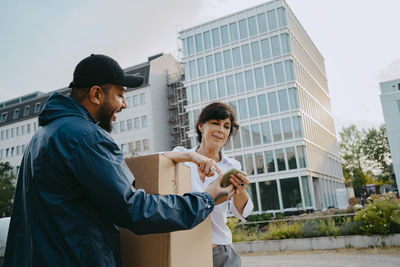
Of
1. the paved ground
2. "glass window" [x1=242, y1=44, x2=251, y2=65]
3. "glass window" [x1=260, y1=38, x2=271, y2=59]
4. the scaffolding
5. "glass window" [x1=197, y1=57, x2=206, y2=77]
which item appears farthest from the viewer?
the scaffolding

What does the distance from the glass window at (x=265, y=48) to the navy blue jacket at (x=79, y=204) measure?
131 feet

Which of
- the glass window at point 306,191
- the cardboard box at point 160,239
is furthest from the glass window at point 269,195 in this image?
the cardboard box at point 160,239

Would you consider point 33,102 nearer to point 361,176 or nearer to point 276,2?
point 276,2

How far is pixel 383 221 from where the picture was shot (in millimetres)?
10039

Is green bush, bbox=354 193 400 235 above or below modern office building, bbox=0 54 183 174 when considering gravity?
below

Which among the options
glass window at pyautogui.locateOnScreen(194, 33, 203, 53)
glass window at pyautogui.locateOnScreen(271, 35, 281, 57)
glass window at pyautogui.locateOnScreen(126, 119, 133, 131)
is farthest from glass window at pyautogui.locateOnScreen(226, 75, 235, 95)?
glass window at pyautogui.locateOnScreen(126, 119, 133, 131)

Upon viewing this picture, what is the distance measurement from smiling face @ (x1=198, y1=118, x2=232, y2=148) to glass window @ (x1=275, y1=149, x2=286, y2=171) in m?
35.6

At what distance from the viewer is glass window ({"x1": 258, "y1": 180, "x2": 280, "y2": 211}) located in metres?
37.0

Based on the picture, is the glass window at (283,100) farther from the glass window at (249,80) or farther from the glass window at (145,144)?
the glass window at (145,144)

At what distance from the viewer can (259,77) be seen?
131 feet

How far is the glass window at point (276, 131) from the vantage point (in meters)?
38.2

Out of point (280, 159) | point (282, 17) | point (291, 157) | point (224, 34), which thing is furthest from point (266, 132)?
point (224, 34)

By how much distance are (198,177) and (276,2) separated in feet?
132

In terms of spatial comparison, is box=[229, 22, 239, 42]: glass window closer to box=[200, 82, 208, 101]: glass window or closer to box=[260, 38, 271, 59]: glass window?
box=[260, 38, 271, 59]: glass window
